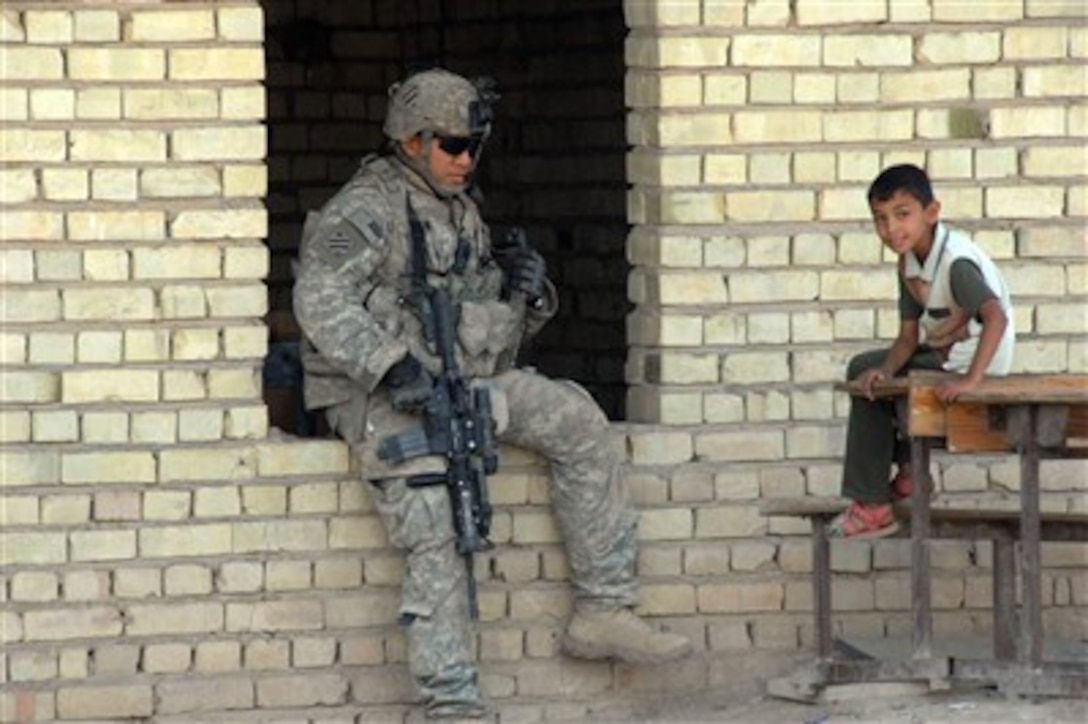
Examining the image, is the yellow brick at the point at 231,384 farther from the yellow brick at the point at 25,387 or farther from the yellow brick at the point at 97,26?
the yellow brick at the point at 97,26

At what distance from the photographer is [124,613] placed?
10766 mm

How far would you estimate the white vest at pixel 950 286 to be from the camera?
10406 mm

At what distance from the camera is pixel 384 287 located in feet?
35.1

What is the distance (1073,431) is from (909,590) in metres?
1.17

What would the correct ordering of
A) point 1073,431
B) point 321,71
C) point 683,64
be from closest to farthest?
point 1073,431
point 683,64
point 321,71

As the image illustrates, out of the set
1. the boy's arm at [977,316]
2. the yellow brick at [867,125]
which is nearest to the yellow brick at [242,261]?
the yellow brick at [867,125]

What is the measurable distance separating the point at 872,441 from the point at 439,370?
1.23m

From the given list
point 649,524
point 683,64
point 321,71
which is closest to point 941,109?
point 683,64

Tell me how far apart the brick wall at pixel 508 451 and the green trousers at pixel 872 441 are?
62cm

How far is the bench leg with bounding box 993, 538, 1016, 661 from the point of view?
10750 millimetres

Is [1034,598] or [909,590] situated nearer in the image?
[1034,598]

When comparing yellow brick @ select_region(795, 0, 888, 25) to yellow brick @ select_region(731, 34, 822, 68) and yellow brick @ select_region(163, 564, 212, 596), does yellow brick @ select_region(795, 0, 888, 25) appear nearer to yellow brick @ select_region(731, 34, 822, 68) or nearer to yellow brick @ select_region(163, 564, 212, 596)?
yellow brick @ select_region(731, 34, 822, 68)

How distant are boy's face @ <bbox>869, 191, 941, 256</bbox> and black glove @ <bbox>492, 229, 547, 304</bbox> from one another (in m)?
1.04

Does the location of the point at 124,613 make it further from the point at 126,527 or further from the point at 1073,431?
the point at 1073,431
